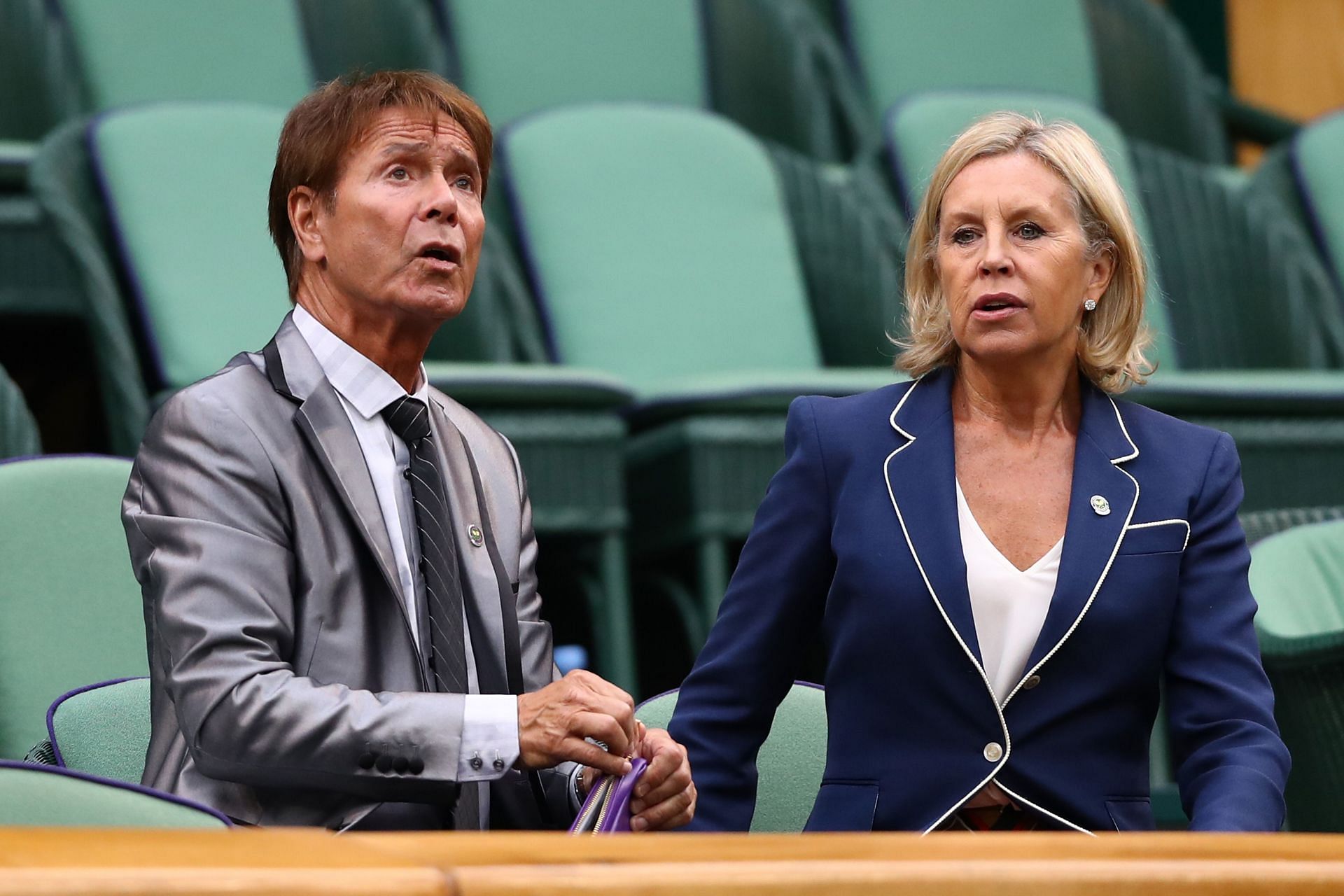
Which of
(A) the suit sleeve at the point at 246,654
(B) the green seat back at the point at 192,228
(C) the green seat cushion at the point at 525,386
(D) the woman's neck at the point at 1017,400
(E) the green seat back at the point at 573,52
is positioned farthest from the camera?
(E) the green seat back at the point at 573,52

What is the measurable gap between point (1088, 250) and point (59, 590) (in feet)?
3.46

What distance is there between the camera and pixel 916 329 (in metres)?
1.81

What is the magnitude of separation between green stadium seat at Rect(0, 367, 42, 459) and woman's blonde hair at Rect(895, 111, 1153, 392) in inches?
42.9

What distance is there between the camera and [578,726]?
144 centimetres

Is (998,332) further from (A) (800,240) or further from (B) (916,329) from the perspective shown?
(A) (800,240)

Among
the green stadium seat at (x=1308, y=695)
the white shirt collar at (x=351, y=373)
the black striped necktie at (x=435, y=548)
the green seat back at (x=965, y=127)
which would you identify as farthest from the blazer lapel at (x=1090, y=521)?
the green seat back at (x=965, y=127)

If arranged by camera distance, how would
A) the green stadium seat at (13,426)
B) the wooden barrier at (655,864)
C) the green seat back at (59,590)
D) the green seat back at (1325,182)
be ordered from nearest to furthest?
1. the wooden barrier at (655,864)
2. the green seat back at (59,590)
3. the green stadium seat at (13,426)
4. the green seat back at (1325,182)

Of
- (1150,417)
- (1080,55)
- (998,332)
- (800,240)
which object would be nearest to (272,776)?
(998,332)

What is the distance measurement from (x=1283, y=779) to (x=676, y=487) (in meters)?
1.34

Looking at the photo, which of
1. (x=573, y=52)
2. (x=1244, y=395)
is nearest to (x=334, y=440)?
(x=1244, y=395)

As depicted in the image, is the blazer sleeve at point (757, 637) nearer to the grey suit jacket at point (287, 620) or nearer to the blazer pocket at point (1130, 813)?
the grey suit jacket at point (287, 620)

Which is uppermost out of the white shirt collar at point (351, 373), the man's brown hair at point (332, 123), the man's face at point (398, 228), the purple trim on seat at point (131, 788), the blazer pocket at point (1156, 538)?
the man's brown hair at point (332, 123)

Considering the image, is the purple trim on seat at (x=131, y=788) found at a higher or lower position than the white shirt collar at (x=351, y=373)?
lower

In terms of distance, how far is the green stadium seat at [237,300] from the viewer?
2.69 meters
